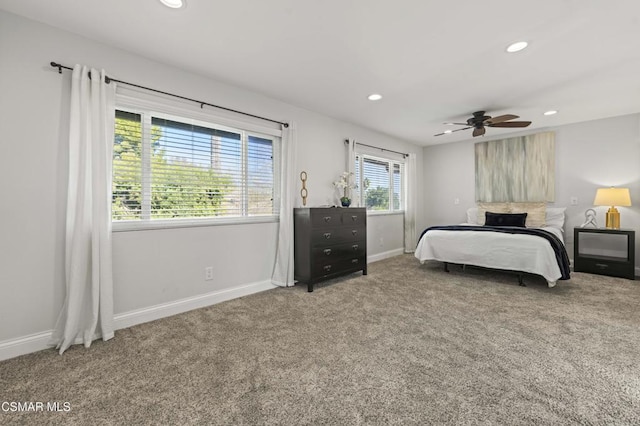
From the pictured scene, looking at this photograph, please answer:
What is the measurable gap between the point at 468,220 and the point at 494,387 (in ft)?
15.4

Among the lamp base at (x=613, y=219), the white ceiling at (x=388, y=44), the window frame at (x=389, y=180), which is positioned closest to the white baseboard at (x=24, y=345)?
the white ceiling at (x=388, y=44)

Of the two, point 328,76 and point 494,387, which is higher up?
point 328,76

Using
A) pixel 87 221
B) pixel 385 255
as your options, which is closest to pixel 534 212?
pixel 385 255

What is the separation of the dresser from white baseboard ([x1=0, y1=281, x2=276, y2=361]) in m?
0.55

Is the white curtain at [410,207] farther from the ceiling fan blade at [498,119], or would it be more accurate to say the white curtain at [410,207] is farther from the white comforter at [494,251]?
the ceiling fan blade at [498,119]

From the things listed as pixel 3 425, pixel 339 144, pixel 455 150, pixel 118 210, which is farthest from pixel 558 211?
pixel 3 425

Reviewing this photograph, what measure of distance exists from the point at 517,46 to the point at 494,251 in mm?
2503

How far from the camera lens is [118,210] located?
255 cm

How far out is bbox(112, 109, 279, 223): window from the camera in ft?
8.54

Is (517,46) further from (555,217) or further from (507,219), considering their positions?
(555,217)

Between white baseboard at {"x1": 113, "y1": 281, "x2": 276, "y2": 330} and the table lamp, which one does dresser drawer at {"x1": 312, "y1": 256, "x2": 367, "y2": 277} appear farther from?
the table lamp

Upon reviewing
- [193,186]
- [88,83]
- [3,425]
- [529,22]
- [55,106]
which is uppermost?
[529,22]

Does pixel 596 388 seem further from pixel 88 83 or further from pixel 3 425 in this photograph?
pixel 88 83

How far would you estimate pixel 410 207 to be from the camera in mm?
6047
